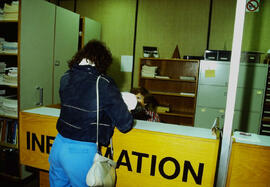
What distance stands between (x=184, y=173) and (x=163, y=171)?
14cm

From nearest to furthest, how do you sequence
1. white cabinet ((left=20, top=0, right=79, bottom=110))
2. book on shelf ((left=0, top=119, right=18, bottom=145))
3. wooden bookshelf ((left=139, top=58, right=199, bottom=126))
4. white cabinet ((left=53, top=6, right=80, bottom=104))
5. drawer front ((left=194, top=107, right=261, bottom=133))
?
1. white cabinet ((left=20, top=0, right=79, bottom=110))
2. book on shelf ((left=0, top=119, right=18, bottom=145))
3. white cabinet ((left=53, top=6, right=80, bottom=104))
4. drawer front ((left=194, top=107, right=261, bottom=133))
5. wooden bookshelf ((left=139, top=58, right=199, bottom=126))

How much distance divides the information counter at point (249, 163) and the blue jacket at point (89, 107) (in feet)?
2.43

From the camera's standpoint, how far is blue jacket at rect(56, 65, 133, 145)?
1.13m

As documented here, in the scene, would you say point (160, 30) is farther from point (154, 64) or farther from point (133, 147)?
point (133, 147)

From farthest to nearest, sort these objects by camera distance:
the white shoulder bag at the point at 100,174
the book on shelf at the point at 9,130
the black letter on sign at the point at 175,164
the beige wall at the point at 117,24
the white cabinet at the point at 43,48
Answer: the beige wall at the point at 117,24 < the book on shelf at the point at 9,130 < the white cabinet at the point at 43,48 < the black letter on sign at the point at 175,164 < the white shoulder bag at the point at 100,174

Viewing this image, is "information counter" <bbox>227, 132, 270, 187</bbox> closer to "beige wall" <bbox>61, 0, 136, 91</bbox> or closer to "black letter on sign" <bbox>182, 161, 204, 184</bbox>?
"black letter on sign" <bbox>182, 161, 204, 184</bbox>

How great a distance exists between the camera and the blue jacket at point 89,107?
3.72 feet

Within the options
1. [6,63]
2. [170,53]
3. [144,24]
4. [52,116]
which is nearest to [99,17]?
[144,24]

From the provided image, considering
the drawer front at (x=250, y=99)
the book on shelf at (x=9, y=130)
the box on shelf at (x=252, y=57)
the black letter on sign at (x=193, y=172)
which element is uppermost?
the box on shelf at (x=252, y=57)

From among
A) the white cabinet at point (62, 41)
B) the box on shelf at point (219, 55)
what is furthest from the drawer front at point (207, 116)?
the white cabinet at point (62, 41)

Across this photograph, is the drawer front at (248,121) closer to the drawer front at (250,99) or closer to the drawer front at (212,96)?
the drawer front at (250,99)

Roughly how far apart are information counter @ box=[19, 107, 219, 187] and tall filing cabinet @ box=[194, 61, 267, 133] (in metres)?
1.92

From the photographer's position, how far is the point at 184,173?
1.37 m

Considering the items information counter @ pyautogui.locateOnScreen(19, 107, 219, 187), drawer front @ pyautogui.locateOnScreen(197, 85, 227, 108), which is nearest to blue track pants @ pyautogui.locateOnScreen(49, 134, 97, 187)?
information counter @ pyautogui.locateOnScreen(19, 107, 219, 187)
